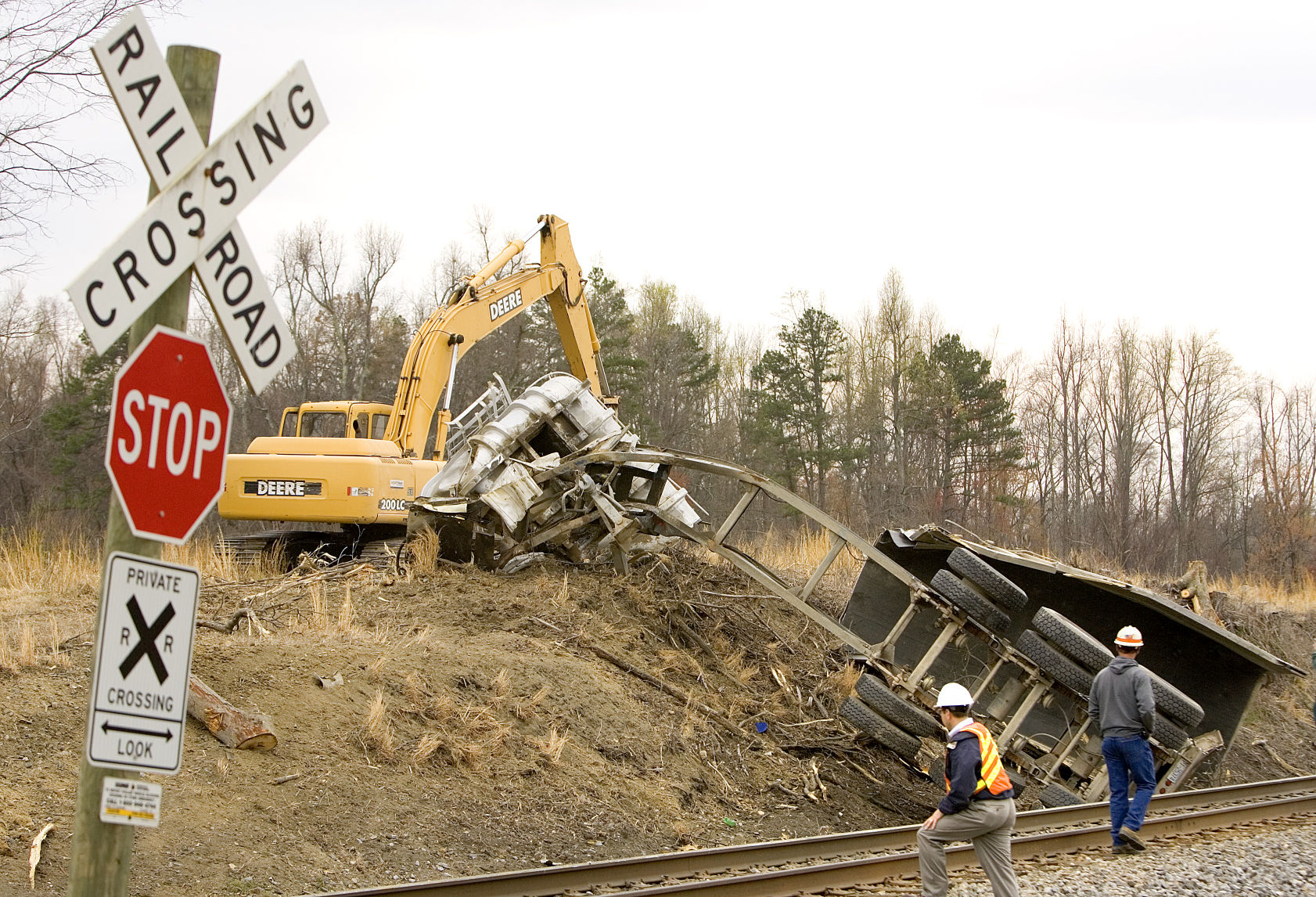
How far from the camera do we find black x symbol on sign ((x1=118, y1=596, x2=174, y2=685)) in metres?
3.63

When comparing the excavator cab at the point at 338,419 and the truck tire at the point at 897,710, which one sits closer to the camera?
the truck tire at the point at 897,710

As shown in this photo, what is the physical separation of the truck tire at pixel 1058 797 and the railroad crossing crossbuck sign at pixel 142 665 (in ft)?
27.8

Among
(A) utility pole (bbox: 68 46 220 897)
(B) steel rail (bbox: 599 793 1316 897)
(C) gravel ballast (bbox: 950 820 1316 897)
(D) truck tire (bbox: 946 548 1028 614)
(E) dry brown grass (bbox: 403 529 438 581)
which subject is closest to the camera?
(A) utility pole (bbox: 68 46 220 897)

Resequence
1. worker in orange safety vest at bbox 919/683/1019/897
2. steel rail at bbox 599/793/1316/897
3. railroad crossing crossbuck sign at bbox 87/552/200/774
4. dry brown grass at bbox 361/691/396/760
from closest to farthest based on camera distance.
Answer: railroad crossing crossbuck sign at bbox 87/552/200/774
worker in orange safety vest at bbox 919/683/1019/897
steel rail at bbox 599/793/1316/897
dry brown grass at bbox 361/691/396/760

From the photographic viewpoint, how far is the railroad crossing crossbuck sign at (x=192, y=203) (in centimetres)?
368

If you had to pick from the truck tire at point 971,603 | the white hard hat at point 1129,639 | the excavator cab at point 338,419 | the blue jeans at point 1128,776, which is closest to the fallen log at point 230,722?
the truck tire at point 971,603

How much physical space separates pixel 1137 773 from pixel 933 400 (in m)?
35.5

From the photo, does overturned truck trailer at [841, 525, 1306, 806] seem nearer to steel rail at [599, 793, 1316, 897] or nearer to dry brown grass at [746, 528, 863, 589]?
steel rail at [599, 793, 1316, 897]

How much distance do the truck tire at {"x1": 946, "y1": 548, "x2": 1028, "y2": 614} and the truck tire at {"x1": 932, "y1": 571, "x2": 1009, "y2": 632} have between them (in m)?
0.09

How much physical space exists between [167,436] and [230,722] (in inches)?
206

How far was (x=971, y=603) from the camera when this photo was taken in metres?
10.7

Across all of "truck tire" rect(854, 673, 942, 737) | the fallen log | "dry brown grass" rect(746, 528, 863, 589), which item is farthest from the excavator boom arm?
the fallen log

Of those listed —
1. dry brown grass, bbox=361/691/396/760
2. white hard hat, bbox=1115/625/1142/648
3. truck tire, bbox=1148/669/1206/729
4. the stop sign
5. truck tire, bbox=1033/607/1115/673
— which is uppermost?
the stop sign

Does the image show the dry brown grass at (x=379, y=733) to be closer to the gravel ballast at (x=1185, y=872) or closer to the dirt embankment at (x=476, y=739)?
the dirt embankment at (x=476, y=739)
